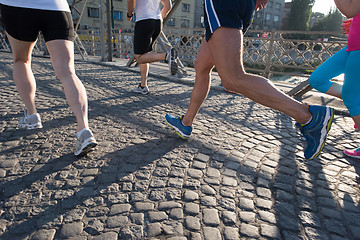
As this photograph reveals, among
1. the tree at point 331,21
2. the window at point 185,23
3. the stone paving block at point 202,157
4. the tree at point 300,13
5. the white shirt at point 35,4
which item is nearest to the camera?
the white shirt at point 35,4

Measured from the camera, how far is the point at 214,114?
3.55 m

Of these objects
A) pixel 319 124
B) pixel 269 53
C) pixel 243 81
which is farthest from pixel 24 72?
pixel 269 53

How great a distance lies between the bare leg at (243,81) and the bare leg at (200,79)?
507mm

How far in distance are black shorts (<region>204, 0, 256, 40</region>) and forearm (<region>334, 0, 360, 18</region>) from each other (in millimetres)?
602

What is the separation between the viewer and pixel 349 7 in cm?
168

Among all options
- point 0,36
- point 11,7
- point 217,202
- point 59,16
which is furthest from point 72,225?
point 0,36

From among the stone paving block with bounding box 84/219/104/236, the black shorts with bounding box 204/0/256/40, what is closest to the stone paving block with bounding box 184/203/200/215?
the stone paving block with bounding box 84/219/104/236

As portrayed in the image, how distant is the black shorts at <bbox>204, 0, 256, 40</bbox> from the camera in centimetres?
178

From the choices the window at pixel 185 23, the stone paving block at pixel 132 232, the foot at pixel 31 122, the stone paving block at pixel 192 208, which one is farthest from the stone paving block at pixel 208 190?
the window at pixel 185 23

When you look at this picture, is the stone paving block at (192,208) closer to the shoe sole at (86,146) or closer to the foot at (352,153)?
the shoe sole at (86,146)

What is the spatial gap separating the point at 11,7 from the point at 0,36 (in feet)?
55.8

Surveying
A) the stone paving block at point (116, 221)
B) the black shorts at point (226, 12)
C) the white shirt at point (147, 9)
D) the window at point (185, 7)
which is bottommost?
the stone paving block at point (116, 221)

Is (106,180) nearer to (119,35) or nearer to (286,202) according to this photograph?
(286,202)

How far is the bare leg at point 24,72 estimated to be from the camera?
7.36 feet
